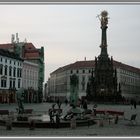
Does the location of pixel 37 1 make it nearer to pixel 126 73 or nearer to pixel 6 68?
pixel 6 68

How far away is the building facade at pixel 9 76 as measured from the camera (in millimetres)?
80250

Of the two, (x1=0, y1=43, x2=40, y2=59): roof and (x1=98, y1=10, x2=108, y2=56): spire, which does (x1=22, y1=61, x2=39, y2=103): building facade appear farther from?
(x1=98, y1=10, x2=108, y2=56): spire

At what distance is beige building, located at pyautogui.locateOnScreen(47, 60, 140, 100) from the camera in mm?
142125

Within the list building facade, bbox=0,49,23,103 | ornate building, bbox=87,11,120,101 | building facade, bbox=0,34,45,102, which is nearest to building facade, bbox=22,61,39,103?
building facade, bbox=0,34,45,102

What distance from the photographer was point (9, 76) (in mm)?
83438

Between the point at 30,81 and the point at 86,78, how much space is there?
4658 cm

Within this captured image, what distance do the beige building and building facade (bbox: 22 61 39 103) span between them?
33.8 meters

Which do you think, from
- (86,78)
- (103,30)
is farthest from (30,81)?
(86,78)

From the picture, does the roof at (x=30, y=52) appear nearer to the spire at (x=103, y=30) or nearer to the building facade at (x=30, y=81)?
the building facade at (x=30, y=81)

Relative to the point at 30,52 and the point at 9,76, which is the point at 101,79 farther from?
the point at 30,52

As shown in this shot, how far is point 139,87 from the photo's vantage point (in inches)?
6329

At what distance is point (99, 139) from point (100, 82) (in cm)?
6300

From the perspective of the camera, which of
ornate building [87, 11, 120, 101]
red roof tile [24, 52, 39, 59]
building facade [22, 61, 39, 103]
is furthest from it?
red roof tile [24, 52, 39, 59]

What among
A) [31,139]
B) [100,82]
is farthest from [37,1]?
[100,82]
